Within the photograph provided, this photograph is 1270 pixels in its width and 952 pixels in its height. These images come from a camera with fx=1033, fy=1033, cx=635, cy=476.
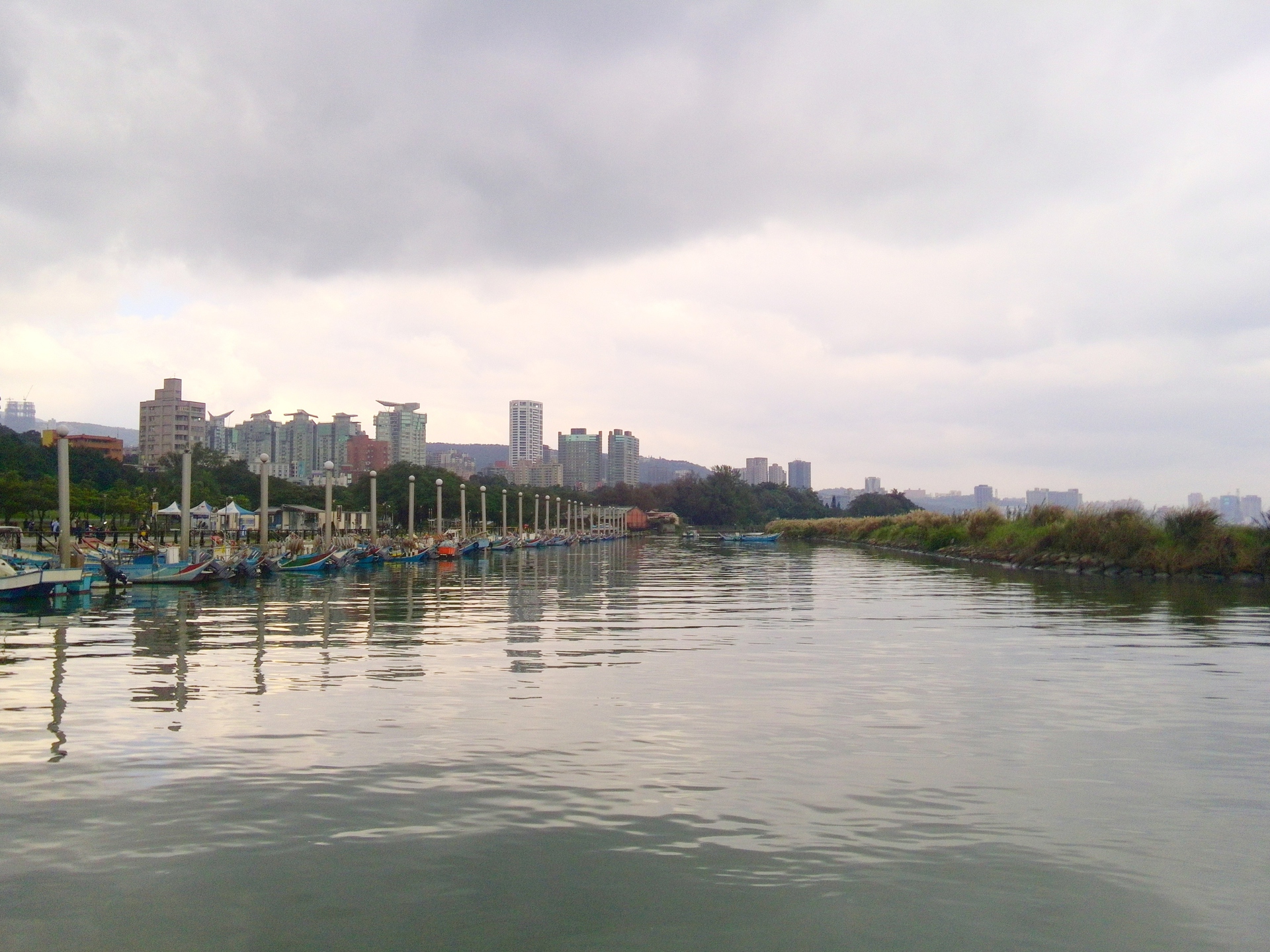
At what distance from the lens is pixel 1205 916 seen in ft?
22.0

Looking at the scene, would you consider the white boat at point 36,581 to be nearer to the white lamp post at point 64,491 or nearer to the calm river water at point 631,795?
the white lamp post at point 64,491

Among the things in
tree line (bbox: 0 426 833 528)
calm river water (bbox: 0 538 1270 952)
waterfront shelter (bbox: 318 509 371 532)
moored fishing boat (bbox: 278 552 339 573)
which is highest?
tree line (bbox: 0 426 833 528)

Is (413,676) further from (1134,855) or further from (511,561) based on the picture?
(511,561)

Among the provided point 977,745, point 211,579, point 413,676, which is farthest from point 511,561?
point 977,745

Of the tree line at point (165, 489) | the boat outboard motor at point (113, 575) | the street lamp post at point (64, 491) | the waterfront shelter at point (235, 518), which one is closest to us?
the street lamp post at point (64, 491)

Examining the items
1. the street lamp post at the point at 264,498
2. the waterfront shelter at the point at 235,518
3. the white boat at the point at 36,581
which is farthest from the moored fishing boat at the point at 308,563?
the waterfront shelter at the point at 235,518

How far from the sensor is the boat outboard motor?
33875 mm

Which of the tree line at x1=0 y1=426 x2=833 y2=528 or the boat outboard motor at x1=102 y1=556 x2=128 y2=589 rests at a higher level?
the tree line at x1=0 y1=426 x2=833 y2=528

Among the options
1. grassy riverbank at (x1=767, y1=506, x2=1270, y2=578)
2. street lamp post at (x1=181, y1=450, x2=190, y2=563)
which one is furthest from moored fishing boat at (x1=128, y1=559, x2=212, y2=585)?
grassy riverbank at (x1=767, y1=506, x2=1270, y2=578)

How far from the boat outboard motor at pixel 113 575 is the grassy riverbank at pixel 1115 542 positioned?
135ft

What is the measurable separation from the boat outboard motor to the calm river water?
47.5 feet

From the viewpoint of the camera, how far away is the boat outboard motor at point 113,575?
3388cm

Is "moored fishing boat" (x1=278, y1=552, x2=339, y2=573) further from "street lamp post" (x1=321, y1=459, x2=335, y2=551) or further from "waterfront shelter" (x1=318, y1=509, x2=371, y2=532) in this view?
"waterfront shelter" (x1=318, y1=509, x2=371, y2=532)

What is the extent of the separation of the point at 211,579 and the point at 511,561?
92.7 ft
